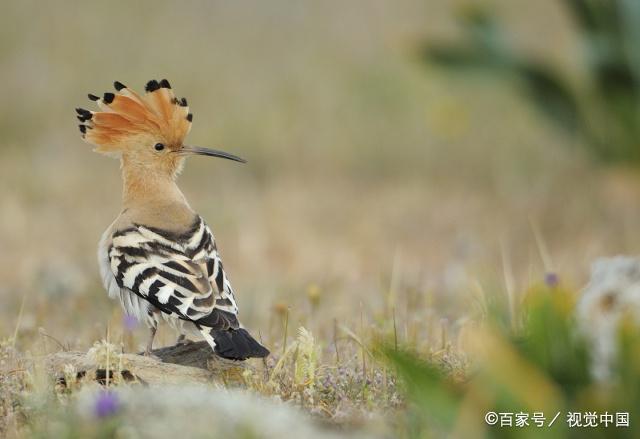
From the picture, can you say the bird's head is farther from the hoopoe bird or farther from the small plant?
the small plant

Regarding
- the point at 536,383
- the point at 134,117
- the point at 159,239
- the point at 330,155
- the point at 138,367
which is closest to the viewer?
the point at 536,383

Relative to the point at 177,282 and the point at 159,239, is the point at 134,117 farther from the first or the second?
the point at 177,282

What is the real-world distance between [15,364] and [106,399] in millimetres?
1076

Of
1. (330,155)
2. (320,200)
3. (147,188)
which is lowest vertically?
(147,188)

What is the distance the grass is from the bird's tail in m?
0.08

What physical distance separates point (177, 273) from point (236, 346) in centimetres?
42

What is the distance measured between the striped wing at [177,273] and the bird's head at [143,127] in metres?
0.46

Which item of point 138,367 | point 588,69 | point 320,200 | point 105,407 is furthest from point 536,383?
point 320,200

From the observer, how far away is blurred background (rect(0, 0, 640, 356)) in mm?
6168

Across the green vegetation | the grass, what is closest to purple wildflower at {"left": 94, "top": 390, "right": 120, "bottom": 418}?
the grass

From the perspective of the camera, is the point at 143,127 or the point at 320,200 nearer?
the point at 143,127

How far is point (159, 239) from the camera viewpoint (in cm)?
369

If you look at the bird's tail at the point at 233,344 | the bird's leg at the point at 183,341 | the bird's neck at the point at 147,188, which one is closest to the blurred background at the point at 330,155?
the bird's leg at the point at 183,341

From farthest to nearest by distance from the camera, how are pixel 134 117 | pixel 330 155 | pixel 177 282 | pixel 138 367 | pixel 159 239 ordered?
pixel 330 155 → pixel 134 117 → pixel 159 239 → pixel 177 282 → pixel 138 367
